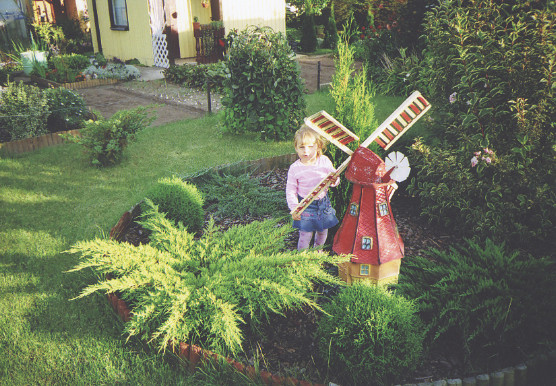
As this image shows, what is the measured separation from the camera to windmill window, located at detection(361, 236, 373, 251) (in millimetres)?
3021

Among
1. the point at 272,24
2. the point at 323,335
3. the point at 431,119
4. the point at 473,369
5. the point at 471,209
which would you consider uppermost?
the point at 272,24

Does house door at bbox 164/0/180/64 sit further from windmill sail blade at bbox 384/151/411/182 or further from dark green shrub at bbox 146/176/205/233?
windmill sail blade at bbox 384/151/411/182

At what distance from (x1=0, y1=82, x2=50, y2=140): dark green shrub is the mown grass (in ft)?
1.81

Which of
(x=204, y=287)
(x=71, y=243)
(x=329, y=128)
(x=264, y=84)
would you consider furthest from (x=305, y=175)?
(x=264, y=84)

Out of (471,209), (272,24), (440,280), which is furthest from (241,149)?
(272,24)

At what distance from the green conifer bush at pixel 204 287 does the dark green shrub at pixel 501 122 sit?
185cm

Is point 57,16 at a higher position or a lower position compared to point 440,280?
higher

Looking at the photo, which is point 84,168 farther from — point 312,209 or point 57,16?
point 57,16

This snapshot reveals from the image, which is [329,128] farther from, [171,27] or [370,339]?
A: [171,27]

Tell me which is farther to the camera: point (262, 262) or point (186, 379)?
point (262, 262)

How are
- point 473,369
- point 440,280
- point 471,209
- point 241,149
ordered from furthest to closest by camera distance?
point 241,149 → point 471,209 → point 440,280 → point 473,369

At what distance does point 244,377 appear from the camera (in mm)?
2568

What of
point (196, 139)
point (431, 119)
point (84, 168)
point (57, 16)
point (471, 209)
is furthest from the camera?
point (57, 16)

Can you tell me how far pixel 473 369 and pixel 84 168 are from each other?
5716 mm
